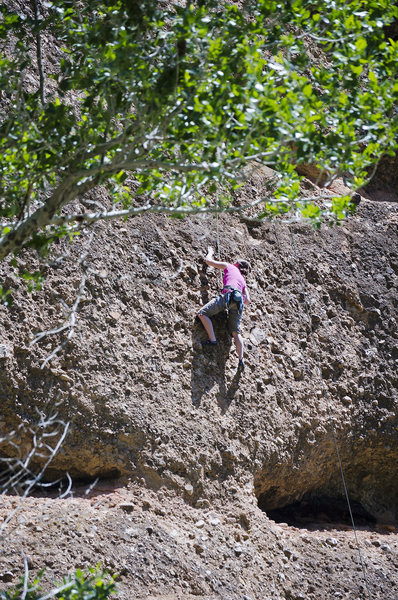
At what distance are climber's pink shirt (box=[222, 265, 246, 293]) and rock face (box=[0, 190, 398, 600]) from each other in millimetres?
389

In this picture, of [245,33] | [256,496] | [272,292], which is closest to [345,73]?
[245,33]

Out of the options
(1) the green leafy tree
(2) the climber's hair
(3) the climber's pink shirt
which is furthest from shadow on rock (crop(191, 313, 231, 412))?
(1) the green leafy tree

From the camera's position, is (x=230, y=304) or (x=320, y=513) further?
(x=320, y=513)

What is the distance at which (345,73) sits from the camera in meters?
5.43

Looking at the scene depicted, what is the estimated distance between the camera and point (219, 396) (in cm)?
844

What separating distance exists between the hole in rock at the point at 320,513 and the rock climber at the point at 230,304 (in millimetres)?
2071

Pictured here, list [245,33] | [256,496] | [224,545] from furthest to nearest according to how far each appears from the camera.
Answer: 1. [256,496]
2. [224,545]
3. [245,33]

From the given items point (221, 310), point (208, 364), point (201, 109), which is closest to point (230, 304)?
point (221, 310)

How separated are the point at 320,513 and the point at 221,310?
316cm

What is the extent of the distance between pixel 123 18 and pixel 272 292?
4836mm

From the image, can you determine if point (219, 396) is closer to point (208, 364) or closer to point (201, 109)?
point (208, 364)

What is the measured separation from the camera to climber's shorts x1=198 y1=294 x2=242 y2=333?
27.8ft

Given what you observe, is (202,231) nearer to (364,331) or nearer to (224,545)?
(364,331)

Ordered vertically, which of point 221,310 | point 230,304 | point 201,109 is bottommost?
point 221,310
